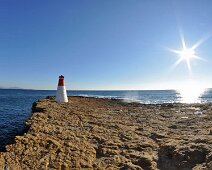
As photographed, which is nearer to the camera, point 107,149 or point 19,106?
point 107,149

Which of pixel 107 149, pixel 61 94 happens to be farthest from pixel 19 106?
pixel 107 149

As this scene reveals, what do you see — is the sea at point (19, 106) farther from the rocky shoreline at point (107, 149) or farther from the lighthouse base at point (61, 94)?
the lighthouse base at point (61, 94)

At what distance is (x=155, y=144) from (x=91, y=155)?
1912 millimetres

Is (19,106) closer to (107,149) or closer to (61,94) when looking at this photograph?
(61,94)

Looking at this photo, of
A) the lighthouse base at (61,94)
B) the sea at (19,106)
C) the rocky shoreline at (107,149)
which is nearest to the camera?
the rocky shoreline at (107,149)

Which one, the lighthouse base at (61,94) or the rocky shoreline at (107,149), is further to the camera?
the lighthouse base at (61,94)

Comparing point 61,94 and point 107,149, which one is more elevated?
point 61,94

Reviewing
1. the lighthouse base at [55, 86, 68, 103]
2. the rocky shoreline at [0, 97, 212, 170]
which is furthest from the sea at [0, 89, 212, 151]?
the lighthouse base at [55, 86, 68, 103]

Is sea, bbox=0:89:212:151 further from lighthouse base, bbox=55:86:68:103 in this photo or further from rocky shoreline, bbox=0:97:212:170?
lighthouse base, bbox=55:86:68:103

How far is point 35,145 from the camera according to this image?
7.46 meters

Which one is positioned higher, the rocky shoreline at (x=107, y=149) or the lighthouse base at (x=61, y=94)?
the lighthouse base at (x=61, y=94)

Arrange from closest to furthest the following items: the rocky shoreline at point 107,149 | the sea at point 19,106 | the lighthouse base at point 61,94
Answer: the rocky shoreline at point 107,149 → the sea at point 19,106 → the lighthouse base at point 61,94

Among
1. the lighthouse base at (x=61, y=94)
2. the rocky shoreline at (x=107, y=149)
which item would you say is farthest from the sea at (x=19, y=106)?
the lighthouse base at (x=61, y=94)

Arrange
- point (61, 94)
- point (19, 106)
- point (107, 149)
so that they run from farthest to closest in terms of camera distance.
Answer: point (19, 106) → point (61, 94) → point (107, 149)
